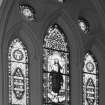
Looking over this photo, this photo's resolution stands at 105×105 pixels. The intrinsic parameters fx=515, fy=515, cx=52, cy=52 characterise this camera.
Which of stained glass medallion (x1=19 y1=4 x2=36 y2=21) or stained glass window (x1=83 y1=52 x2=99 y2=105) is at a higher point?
stained glass medallion (x1=19 y1=4 x2=36 y2=21)

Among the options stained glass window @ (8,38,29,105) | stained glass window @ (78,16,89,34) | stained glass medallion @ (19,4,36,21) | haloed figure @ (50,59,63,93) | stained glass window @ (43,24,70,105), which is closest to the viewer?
stained glass window @ (8,38,29,105)

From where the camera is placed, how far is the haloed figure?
1406cm

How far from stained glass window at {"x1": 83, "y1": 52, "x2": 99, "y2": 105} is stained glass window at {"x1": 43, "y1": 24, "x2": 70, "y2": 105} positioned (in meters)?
0.74

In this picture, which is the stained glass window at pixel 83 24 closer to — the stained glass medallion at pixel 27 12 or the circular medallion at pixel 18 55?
the stained glass medallion at pixel 27 12

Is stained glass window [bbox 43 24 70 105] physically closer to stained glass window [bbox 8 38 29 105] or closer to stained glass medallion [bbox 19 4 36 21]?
stained glass window [bbox 8 38 29 105]

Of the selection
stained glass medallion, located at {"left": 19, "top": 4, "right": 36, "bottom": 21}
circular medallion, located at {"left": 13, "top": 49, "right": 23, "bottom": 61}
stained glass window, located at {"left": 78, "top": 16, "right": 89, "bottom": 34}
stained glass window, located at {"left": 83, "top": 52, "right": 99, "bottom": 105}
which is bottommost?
stained glass window, located at {"left": 83, "top": 52, "right": 99, "bottom": 105}

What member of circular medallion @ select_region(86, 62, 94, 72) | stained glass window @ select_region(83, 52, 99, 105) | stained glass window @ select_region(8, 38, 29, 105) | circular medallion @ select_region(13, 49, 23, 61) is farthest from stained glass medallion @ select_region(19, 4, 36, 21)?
circular medallion @ select_region(86, 62, 94, 72)

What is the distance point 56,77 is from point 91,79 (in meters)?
1.23

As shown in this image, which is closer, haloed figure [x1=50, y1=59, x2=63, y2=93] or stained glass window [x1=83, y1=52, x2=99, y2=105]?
haloed figure [x1=50, y1=59, x2=63, y2=93]

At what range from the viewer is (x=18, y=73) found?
13539mm

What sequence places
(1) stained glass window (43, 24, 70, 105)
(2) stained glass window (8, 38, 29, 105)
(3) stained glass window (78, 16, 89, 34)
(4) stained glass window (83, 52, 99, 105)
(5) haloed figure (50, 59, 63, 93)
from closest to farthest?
1. (2) stained glass window (8, 38, 29, 105)
2. (1) stained glass window (43, 24, 70, 105)
3. (5) haloed figure (50, 59, 63, 93)
4. (3) stained glass window (78, 16, 89, 34)
5. (4) stained glass window (83, 52, 99, 105)

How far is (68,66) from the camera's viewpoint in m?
14.2

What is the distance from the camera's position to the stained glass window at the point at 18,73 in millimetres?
13398

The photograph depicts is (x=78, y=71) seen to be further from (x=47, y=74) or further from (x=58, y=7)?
(x=58, y=7)
